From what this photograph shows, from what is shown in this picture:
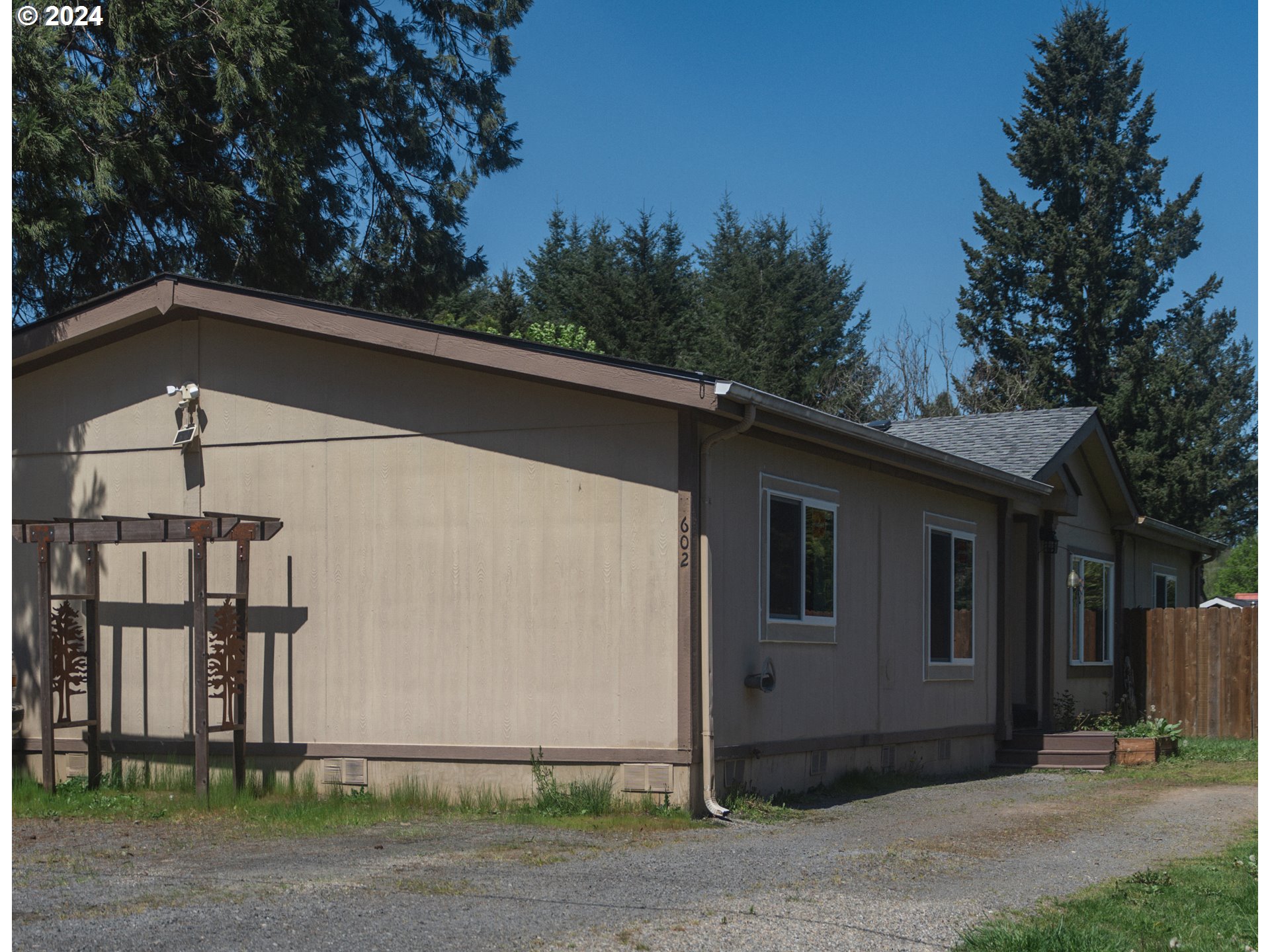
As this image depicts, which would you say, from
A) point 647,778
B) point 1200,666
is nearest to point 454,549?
point 647,778

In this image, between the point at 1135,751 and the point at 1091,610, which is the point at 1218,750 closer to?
the point at 1135,751

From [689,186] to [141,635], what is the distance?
32.8 m

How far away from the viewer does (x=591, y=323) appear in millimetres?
40906

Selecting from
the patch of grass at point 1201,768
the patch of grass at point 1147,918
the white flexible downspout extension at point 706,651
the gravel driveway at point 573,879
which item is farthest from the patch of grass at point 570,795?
the patch of grass at point 1201,768

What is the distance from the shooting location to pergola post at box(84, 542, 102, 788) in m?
11.7

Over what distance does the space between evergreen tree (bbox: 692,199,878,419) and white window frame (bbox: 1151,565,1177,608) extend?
13.7m

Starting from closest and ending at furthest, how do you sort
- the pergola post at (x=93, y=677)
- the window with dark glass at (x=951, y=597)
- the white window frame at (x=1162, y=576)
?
the pergola post at (x=93, y=677) < the window with dark glass at (x=951, y=597) < the white window frame at (x=1162, y=576)

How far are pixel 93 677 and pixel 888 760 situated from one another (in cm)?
699

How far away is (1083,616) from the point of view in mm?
19312

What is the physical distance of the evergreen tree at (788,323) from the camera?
3822 centimetres

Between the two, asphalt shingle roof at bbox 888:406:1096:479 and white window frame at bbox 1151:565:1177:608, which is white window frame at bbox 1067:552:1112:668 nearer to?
asphalt shingle roof at bbox 888:406:1096:479

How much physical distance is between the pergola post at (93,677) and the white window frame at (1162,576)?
54.9ft

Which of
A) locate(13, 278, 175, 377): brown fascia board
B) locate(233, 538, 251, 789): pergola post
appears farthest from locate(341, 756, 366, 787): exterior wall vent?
locate(13, 278, 175, 377): brown fascia board

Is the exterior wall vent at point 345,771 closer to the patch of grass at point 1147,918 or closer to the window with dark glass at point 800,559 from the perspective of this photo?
the window with dark glass at point 800,559
